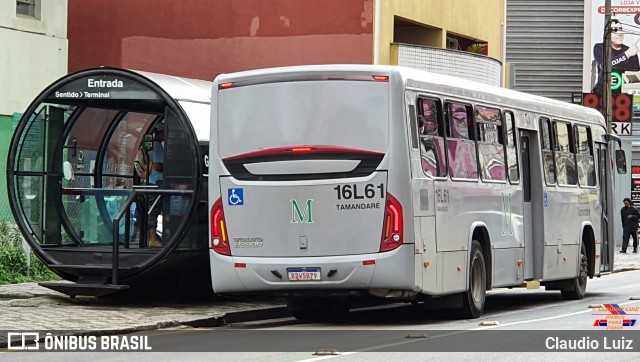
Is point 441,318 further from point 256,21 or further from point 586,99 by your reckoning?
point 586,99

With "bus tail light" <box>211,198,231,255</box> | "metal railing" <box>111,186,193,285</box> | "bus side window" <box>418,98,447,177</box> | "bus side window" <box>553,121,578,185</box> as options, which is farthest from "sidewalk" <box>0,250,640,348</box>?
"bus side window" <box>553,121,578,185</box>

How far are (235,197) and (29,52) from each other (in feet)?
47.2

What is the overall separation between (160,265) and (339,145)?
345 cm

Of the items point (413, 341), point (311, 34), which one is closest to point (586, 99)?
point (311, 34)

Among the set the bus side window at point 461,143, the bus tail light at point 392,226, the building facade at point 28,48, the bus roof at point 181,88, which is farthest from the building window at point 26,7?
the bus tail light at point 392,226

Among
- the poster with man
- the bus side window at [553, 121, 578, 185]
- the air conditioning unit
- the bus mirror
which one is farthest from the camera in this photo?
the poster with man

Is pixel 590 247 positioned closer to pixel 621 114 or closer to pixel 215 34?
pixel 215 34

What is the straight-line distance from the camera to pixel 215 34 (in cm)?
3281

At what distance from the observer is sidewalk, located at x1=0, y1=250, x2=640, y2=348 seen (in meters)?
15.8

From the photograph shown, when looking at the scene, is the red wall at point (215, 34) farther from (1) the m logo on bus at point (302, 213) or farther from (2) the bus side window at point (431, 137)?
(1) the m logo on bus at point (302, 213)

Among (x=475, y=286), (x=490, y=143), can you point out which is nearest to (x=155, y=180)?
(x=490, y=143)

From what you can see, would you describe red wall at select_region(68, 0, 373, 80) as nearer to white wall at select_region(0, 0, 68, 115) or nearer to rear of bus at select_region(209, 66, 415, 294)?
white wall at select_region(0, 0, 68, 115)

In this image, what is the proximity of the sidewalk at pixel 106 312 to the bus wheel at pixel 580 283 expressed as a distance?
17.8ft

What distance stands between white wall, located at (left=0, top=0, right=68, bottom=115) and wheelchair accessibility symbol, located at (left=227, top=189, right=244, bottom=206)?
1334 cm
